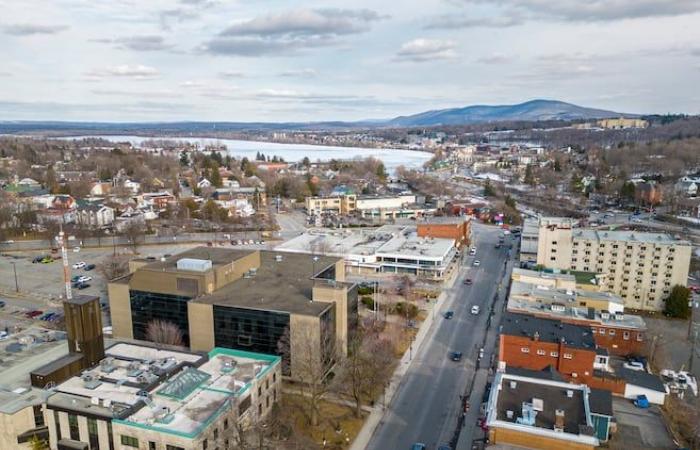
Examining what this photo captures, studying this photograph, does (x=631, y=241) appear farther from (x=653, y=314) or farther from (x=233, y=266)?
(x=233, y=266)

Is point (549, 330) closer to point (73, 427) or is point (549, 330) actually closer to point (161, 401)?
point (161, 401)

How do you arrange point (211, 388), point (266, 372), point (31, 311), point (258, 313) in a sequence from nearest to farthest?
point (211, 388) < point (266, 372) < point (258, 313) < point (31, 311)

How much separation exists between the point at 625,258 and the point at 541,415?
60.3ft

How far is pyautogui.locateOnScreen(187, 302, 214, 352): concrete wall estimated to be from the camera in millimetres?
19969

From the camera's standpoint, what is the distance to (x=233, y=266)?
Result: 904 inches

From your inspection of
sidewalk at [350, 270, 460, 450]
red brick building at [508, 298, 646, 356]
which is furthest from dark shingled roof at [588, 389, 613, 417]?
sidewalk at [350, 270, 460, 450]

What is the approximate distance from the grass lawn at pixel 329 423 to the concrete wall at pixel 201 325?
14.1 feet

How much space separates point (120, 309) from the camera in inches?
872

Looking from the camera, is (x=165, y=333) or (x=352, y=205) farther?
(x=352, y=205)

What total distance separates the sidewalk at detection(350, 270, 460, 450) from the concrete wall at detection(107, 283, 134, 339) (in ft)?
39.2

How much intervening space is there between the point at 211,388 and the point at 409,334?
11288 millimetres

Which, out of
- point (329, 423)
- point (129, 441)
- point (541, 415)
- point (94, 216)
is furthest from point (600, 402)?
point (94, 216)

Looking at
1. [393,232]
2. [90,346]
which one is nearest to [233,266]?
[90,346]

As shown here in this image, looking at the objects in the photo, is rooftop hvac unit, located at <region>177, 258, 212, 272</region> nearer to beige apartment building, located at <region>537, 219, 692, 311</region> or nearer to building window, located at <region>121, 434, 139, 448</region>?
building window, located at <region>121, 434, 139, 448</region>
